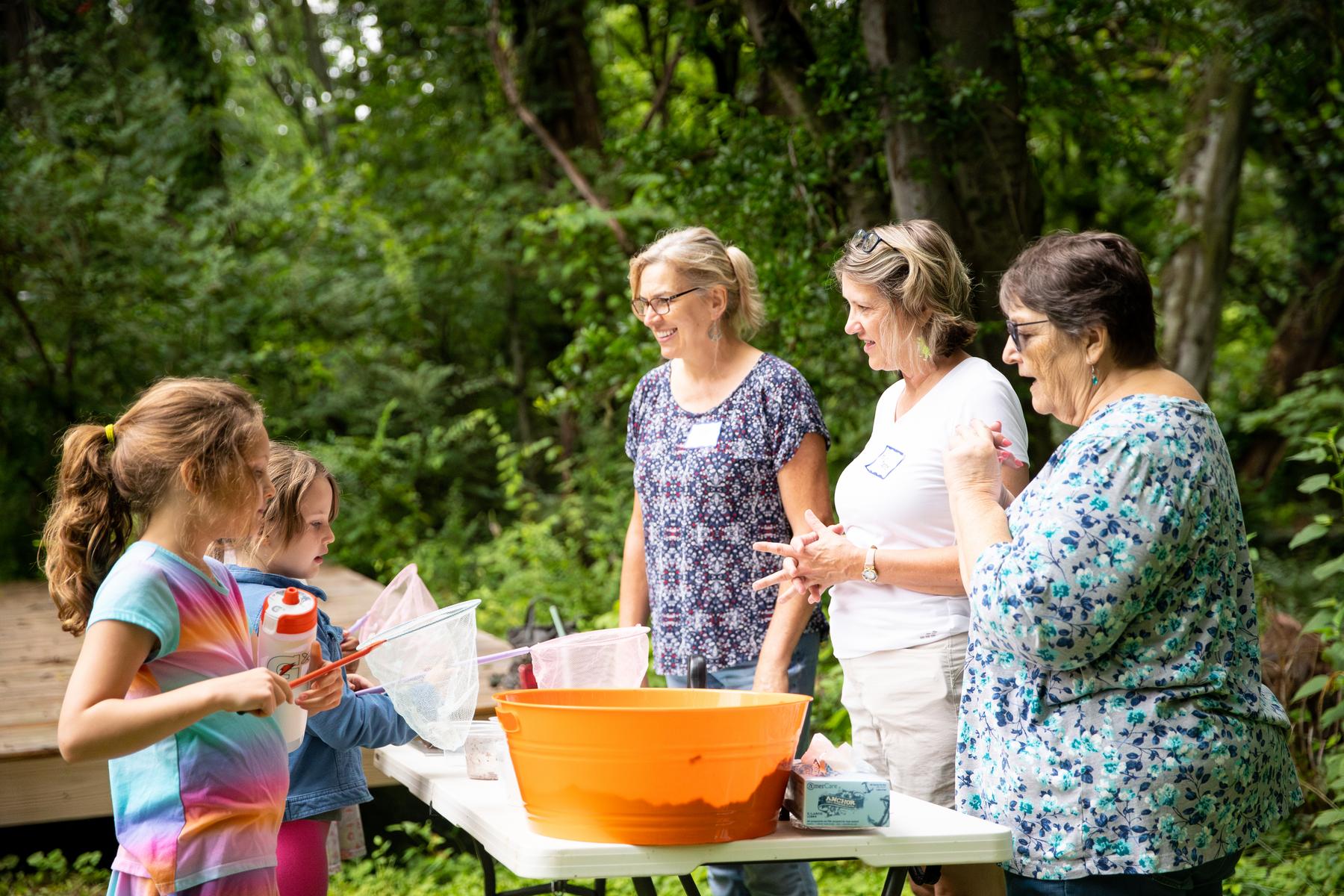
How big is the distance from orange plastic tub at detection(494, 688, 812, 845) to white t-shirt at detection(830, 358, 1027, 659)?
0.57 meters

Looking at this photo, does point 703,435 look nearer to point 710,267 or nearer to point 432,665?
point 710,267

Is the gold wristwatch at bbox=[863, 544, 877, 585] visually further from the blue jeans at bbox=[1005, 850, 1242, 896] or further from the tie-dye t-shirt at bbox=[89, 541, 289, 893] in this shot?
the tie-dye t-shirt at bbox=[89, 541, 289, 893]

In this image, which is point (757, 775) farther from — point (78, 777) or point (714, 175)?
point (714, 175)

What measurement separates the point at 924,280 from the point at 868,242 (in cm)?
14

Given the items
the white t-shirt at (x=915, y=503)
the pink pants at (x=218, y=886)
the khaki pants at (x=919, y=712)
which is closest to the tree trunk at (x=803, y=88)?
the white t-shirt at (x=915, y=503)

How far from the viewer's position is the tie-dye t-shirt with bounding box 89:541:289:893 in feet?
5.15

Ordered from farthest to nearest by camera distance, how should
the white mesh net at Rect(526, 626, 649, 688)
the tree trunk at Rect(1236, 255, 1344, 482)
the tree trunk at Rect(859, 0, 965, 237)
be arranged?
the tree trunk at Rect(1236, 255, 1344, 482), the tree trunk at Rect(859, 0, 965, 237), the white mesh net at Rect(526, 626, 649, 688)

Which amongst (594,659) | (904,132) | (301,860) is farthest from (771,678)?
(904,132)

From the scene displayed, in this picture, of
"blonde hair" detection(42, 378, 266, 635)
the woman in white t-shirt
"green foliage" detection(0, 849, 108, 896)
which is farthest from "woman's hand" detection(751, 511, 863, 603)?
"green foliage" detection(0, 849, 108, 896)

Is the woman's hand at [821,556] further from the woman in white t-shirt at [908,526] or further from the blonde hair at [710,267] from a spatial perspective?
the blonde hair at [710,267]

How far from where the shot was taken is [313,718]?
6.61 ft

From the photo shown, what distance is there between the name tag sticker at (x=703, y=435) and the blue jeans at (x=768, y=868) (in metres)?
0.46

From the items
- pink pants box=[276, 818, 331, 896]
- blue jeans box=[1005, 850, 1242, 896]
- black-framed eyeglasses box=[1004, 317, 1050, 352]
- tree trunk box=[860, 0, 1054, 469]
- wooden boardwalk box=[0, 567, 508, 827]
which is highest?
tree trunk box=[860, 0, 1054, 469]

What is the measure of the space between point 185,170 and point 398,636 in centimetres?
824
